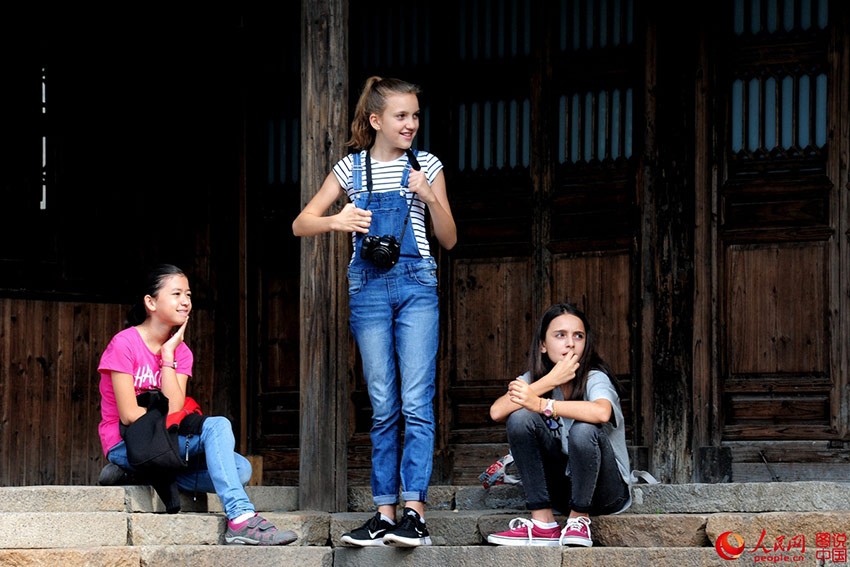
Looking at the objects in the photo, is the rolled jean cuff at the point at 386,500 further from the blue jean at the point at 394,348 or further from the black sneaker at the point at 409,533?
the black sneaker at the point at 409,533

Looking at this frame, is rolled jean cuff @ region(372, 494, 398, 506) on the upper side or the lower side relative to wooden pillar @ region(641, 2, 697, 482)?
lower

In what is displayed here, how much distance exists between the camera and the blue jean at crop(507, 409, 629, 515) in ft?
19.2

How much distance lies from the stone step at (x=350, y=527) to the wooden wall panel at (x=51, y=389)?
71.8 inches

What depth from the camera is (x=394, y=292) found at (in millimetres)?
6082

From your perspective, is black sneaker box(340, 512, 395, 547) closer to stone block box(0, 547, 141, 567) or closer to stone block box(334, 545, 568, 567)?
stone block box(334, 545, 568, 567)

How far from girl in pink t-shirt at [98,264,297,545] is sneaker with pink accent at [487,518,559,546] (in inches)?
35.4

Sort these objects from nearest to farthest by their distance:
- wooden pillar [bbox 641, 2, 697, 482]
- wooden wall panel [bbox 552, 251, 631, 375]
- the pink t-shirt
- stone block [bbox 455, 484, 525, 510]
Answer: the pink t-shirt < stone block [bbox 455, 484, 525, 510] < wooden pillar [bbox 641, 2, 697, 482] < wooden wall panel [bbox 552, 251, 631, 375]

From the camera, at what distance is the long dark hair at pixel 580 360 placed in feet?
20.2

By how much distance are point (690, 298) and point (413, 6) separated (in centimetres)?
260

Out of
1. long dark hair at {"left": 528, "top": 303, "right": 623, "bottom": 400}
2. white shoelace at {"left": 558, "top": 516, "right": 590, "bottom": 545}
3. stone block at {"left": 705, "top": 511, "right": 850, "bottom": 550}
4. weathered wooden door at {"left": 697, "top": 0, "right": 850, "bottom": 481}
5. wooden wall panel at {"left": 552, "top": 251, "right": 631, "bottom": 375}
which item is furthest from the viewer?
wooden wall panel at {"left": 552, "top": 251, "right": 631, "bottom": 375}

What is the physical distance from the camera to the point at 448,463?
8266 mm

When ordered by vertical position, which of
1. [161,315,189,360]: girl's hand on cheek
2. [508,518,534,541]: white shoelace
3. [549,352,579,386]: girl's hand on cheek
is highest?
[161,315,189,360]: girl's hand on cheek

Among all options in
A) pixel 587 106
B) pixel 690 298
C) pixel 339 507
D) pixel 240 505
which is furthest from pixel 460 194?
pixel 240 505

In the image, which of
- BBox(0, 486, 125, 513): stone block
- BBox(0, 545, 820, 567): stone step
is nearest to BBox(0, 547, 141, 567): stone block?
BBox(0, 545, 820, 567): stone step
